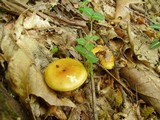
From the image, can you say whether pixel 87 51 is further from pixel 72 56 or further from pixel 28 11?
pixel 28 11

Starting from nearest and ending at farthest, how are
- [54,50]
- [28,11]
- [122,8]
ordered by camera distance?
[54,50] < [28,11] < [122,8]

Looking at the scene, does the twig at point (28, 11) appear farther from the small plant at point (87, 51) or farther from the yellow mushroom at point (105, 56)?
the small plant at point (87, 51)

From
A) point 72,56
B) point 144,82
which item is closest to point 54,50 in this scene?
point 72,56

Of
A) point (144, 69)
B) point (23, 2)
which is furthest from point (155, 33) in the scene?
point (23, 2)

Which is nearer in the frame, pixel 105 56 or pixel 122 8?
pixel 105 56

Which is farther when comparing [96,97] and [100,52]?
[100,52]

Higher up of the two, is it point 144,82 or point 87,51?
point 87,51

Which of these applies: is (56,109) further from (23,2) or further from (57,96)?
(23,2)
